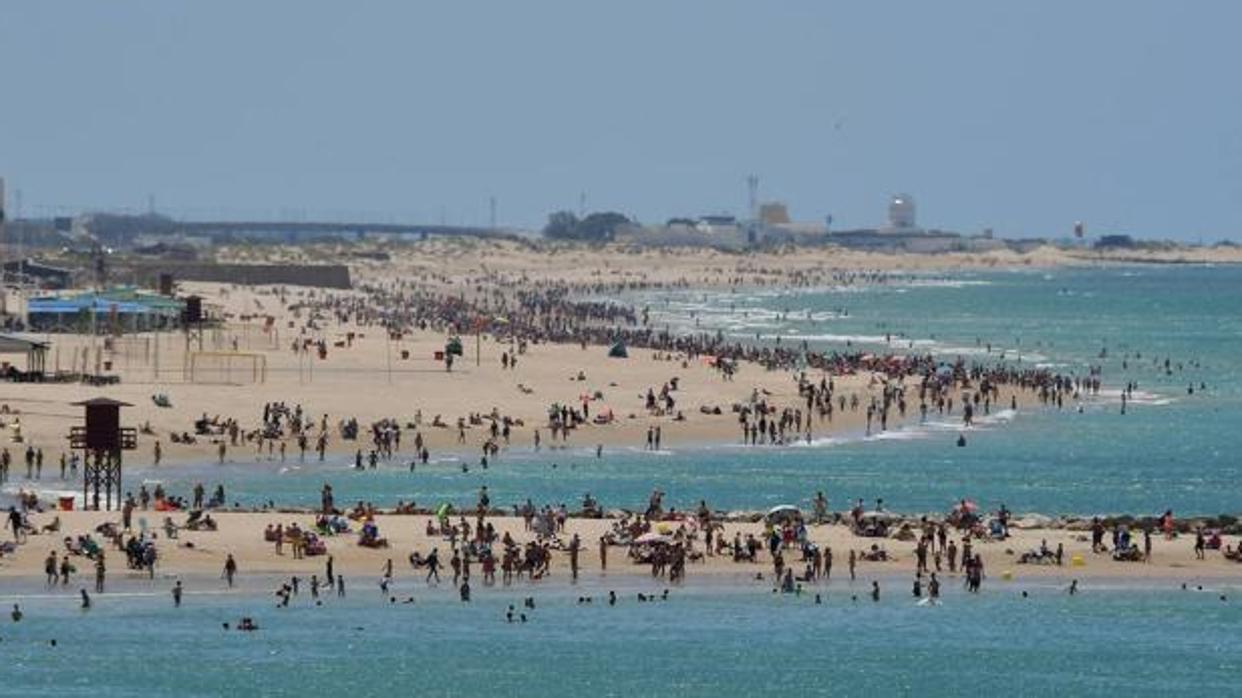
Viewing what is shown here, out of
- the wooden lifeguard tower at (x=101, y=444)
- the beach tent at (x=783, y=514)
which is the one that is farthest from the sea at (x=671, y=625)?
the beach tent at (x=783, y=514)

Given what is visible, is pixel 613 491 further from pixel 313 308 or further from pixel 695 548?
pixel 313 308

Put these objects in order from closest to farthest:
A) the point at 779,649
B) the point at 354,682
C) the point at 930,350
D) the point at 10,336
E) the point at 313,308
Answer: the point at 354,682 → the point at 779,649 → the point at 10,336 → the point at 930,350 → the point at 313,308

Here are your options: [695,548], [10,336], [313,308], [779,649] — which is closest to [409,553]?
[695,548]

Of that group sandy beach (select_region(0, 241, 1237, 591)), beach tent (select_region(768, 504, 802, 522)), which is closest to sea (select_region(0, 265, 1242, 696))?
sandy beach (select_region(0, 241, 1237, 591))

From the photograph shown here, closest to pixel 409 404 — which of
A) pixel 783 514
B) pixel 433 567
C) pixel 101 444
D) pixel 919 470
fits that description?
pixel 919 470

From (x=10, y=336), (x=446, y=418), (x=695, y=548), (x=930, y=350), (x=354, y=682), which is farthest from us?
(x=930, y=350)

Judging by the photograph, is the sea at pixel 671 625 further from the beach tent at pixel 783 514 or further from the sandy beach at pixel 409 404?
the beach tent at pixel 783 514

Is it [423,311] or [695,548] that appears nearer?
[695,548]
